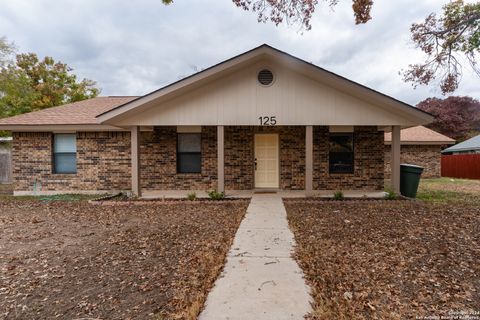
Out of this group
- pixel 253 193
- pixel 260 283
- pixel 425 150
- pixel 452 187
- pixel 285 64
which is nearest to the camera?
pixel 260 283

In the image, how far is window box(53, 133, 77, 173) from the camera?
1048 cm

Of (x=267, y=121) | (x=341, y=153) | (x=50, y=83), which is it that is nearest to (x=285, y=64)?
(x=267, y=121)

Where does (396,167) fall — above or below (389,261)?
above

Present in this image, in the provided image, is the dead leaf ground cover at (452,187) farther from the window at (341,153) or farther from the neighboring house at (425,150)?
the window at (341,153)

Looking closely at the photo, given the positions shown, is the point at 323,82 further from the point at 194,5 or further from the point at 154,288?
the point at 154,288

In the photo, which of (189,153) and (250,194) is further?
(189,153)

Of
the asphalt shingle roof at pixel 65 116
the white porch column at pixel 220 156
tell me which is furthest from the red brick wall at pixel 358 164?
the asphalt shingle roof at pixel 65 116

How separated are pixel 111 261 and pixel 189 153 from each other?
662 cm

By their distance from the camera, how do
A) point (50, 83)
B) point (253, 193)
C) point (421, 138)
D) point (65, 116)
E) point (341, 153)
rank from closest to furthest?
point (253, 193) → point (341, 153) → point (65, 116) → point (421, 138) → point (50, 83)

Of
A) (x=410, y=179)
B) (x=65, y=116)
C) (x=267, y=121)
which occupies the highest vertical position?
(x=65, y=116)

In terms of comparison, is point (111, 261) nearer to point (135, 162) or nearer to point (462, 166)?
point (135, 162)

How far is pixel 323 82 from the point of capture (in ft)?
28.2

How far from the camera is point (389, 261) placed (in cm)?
384

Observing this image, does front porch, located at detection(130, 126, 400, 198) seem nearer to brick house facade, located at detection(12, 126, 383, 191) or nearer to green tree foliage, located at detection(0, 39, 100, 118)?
brick house facade, located at detection(12, 126, 383, 191)
